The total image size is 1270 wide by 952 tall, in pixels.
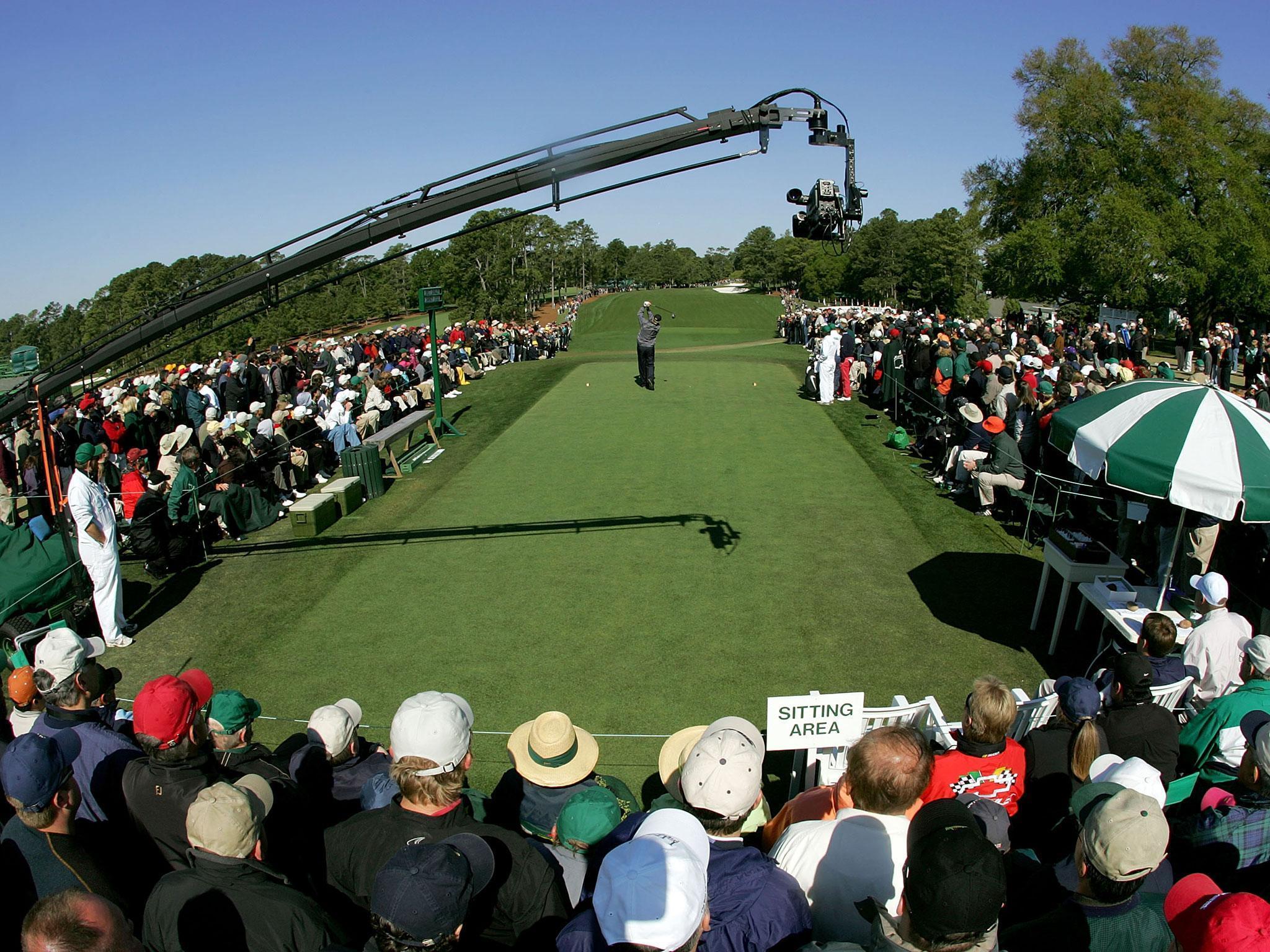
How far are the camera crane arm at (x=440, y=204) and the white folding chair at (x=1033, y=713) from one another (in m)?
5.61

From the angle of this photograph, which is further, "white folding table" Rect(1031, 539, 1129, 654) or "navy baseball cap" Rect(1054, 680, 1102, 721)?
"white folding table" Rect(1031, 539, 1129, 654)

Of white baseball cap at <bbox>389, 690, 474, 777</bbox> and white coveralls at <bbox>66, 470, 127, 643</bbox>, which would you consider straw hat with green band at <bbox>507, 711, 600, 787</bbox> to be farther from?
white coveralls at <bbox>66, 470, 127, 643</bbox>

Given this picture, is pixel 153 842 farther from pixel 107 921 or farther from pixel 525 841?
pixel 525 841

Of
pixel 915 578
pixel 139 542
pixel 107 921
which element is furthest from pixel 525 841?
pixel 139 542

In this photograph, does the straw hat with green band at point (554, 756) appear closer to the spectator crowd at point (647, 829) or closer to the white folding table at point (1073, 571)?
the spectator crowd at point (647, 829)

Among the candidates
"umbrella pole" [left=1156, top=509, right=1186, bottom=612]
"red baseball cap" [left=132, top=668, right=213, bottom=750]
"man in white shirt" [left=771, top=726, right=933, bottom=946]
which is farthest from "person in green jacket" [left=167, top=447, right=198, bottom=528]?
"umbrella pole" [left=1156, top=509, right=1186, bottom=612]

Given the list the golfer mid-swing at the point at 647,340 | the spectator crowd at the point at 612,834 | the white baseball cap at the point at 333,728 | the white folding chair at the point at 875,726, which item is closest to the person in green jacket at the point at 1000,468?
the golfer mid-swing at the point at 647,340

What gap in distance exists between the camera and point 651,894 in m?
2.54

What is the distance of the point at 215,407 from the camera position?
55.2 ft

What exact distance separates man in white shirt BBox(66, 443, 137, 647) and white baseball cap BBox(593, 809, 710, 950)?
808 centimetres

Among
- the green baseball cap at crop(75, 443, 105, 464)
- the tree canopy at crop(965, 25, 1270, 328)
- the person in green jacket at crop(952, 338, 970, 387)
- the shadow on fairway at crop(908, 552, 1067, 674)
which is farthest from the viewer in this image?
the tree canopy at crop(965, 25, 1270, 328)

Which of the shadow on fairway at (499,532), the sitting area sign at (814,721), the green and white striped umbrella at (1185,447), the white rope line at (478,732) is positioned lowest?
the white rope line at (478,732)

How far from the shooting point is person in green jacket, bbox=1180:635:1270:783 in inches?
185

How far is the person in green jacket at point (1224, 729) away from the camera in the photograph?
4699 mm
